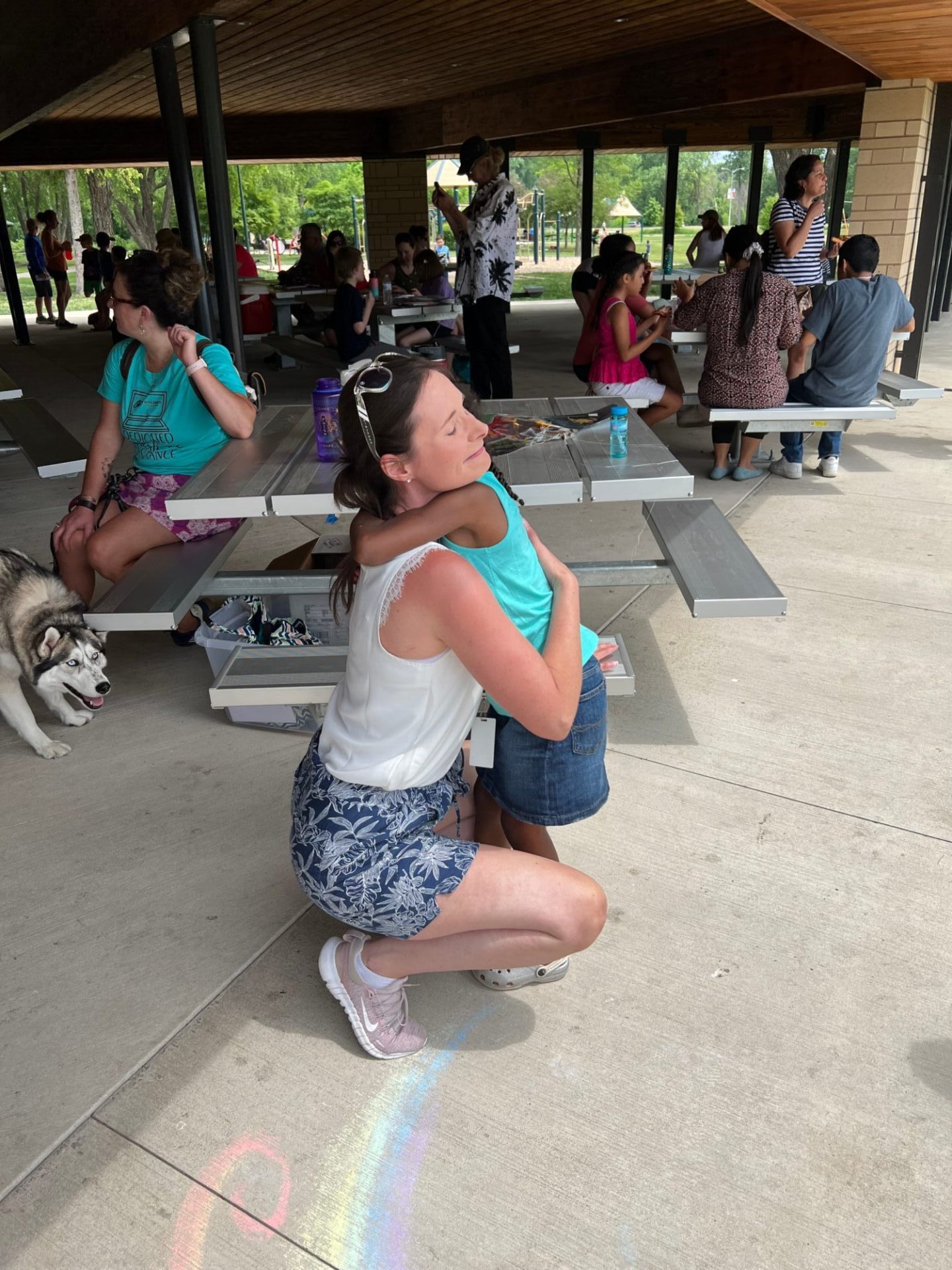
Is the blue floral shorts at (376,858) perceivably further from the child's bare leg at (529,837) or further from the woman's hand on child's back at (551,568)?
the woman's hand on child's back at (551,568)

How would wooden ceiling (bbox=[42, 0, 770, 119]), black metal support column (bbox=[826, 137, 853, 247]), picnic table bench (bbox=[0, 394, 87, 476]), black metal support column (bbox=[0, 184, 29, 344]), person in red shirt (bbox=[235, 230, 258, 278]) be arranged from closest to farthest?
picnic table bench (bbox=[0, 394, 87, 476])
wooden ceiling (bbox=[42, 0, 770, 119])
person in red shirt (bbox=[235, 230, 258, 278])
black metal support column (bbox=[0, 184, 29, 344])
black metal support column (bbox=[826, 137, 853, 247])

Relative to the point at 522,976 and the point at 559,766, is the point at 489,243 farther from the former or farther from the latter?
the point at 522,976

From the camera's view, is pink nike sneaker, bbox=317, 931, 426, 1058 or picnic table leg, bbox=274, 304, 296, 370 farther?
picnic table leg, bbox=274, 304, 296, 370

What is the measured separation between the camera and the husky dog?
299 centimetres

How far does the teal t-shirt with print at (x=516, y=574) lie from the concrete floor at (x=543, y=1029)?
30.5 inches

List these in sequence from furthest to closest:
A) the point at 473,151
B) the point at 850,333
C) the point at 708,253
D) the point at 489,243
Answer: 1. the point at 708,253
2. the point at 489,243
3. the point at 473,151
4. the point at 850,333

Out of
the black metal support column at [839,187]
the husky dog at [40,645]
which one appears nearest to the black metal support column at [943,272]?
the black metal support column at [839,187]

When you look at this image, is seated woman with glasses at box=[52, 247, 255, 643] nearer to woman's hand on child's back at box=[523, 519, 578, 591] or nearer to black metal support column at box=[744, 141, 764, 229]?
woman's hand on child's back at box=[523, 519, 578, 591]

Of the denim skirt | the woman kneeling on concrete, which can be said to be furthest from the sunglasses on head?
the woman kneeling on concrete

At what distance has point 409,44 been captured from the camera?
9.89 meters

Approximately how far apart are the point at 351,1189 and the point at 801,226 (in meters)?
6.04

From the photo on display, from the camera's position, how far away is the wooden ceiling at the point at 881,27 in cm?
466

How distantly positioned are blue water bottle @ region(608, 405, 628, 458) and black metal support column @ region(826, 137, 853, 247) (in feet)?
52.0

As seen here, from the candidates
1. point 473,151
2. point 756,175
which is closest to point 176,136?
point 473,151
